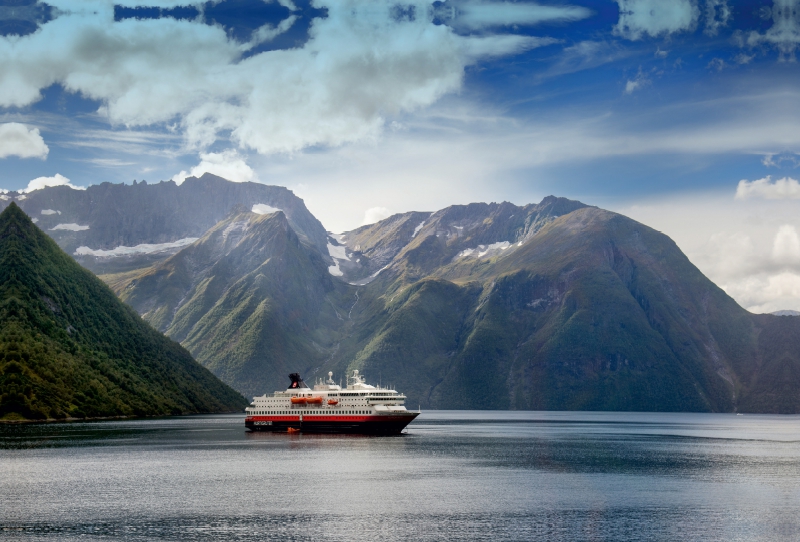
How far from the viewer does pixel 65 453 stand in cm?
13350

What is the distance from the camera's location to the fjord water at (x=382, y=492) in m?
75.8

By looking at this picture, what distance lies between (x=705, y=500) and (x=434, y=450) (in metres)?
68.4

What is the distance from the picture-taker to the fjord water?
75750 millimetres

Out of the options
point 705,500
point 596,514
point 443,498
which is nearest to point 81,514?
point 443,498

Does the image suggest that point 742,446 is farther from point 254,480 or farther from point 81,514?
point 81,514

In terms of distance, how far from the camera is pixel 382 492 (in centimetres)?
9769

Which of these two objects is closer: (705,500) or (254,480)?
(705,500)

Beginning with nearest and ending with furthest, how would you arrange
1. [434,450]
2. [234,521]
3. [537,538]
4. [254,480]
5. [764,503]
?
1. [537,538]
2. [234,521]
3. [764,503]
4. [254,480]
5. [434,450]

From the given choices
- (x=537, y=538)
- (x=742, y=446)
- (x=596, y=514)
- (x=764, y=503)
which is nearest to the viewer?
(x=537, y=538)

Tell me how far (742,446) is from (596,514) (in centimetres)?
11505

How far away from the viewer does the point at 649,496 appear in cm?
9775

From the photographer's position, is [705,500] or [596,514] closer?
[596,514]

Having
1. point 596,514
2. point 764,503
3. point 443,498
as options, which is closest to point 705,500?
point 764,503

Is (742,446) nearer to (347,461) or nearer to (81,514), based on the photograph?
(347,461)
